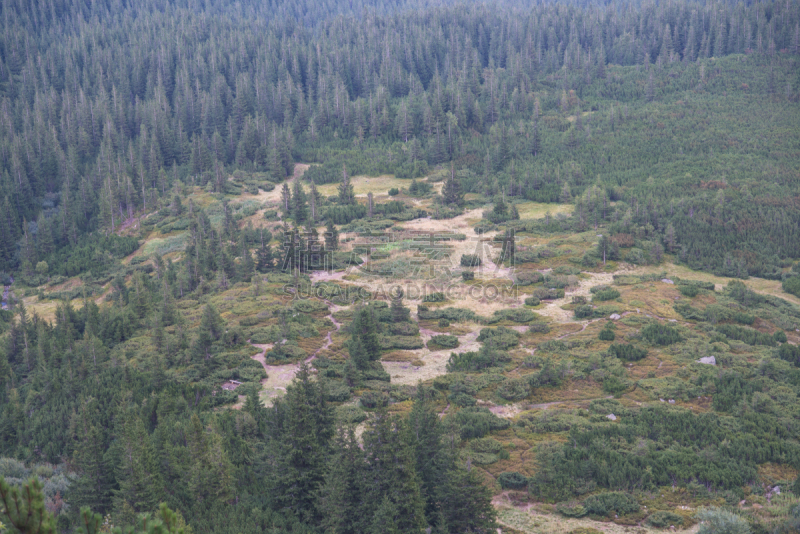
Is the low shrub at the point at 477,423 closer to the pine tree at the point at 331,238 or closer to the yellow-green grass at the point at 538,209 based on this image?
the pine tree at the point at 331,238

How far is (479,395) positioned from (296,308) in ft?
58.0

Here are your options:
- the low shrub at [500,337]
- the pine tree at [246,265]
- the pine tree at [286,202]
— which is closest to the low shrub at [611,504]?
the low shrub at [500,337]

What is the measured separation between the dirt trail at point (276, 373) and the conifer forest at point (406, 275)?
7.6 inches

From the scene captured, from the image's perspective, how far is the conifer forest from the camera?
2617 centimetres

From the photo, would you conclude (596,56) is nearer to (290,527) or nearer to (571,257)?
(571,257)

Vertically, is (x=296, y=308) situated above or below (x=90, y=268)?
above

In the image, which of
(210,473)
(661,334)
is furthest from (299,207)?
(210,473)

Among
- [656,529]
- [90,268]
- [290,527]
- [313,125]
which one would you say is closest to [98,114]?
[313,125]

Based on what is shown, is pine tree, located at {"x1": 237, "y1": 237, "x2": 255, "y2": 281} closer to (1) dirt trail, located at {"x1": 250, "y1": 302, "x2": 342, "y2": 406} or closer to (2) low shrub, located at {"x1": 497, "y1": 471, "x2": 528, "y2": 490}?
(1) dirt trail, located at {"x1": 250, "y1": 302, "x2": 342, "y2": 406}

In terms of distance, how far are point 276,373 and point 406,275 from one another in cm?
1905

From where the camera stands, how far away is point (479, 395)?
3653cm

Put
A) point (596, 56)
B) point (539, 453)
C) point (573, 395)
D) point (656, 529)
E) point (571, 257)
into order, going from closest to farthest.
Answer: point (656, 529)
point (539, 453)
point (573, 395)
point (571, 257)
point (596, 56)

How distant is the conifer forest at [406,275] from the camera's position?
26.2 metres

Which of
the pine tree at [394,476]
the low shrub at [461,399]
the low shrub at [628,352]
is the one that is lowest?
the low shrub at [461,399]
